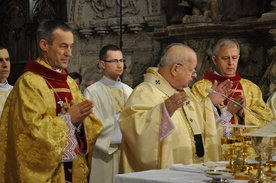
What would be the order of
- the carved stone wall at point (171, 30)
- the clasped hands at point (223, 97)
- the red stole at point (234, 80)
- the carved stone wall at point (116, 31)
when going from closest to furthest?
the clasped hands at point (223, 97) < the red stole at point (234, 80) < the carved stone wall at point (171, 30) < the carved stone wall at point (116, 31)

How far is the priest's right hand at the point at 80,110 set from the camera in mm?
4574

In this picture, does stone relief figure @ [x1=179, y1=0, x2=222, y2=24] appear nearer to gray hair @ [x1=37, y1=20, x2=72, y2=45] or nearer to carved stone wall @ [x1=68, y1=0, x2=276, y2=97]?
carved stone wall @ [x1=68, y1=0, x2=276, y2=97]

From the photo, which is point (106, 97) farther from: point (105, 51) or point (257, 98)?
point (257, 98)

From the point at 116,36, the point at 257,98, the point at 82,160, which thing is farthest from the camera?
the point at 116,36

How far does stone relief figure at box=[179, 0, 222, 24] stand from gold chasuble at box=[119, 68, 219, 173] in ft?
12.8

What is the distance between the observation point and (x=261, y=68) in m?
9.00

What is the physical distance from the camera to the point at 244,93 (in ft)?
21.3

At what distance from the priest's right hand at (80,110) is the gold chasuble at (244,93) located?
1.91 meters

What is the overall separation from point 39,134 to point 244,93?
2716mm

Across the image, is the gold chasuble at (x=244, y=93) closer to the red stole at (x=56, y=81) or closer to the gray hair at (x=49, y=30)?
the red stole at (x=56, y=81)

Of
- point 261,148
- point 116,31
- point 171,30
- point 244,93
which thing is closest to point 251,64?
point 171,30

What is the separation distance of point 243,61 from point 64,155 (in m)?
4.87

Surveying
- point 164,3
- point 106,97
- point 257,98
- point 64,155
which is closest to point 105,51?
point 106,97

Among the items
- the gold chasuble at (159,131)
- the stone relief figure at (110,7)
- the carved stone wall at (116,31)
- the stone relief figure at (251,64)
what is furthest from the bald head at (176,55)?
the stone relief figure at (110,7)
